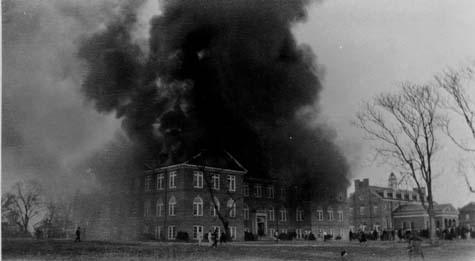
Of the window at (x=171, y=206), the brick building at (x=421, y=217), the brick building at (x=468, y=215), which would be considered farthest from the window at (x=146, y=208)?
the brick building at (x=468, y=215)

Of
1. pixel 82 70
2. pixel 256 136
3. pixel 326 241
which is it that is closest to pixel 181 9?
pixel 82 70

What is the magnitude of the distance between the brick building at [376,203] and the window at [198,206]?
4.85 m

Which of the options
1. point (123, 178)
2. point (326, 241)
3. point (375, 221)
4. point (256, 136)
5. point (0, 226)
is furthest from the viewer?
point (375, 221)

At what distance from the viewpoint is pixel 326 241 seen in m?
16.8

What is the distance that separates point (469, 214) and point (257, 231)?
6450 mm

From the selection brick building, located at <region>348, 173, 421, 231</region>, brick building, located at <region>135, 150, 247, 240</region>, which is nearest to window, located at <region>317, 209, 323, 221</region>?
brick building, located at <region>348, 173, 421, 231</region>

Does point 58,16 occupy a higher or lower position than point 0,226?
higher

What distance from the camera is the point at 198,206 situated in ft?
49.1

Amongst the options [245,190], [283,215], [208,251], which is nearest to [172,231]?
[208,251]

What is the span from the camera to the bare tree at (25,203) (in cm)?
1260

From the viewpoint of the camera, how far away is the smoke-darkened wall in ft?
44.9

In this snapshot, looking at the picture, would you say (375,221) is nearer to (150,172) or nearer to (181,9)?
(150,172)

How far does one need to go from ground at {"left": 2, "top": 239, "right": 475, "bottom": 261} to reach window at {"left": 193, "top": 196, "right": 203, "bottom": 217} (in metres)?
0.93

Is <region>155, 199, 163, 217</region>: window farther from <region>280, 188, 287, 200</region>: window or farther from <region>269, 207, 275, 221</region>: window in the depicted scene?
<region>280, 188, 287, 200</region>: window
